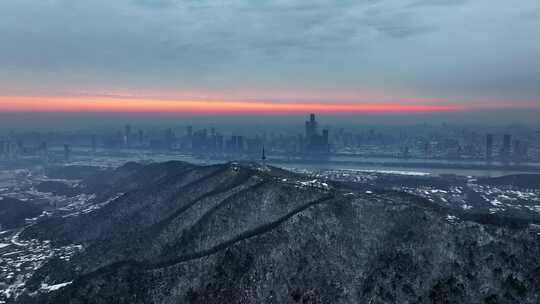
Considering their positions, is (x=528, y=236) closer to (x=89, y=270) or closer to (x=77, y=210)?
(x=89, y=270)

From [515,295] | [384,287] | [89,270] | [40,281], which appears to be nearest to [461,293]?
[515,295]

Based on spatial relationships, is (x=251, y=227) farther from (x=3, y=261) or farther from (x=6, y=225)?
(x=6, y=225)

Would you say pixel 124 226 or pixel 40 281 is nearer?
pixel 40 281

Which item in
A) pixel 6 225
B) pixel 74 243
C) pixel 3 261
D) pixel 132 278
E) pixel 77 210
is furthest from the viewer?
pixel 77 210

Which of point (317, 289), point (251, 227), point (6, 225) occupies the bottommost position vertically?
point (6, 225)

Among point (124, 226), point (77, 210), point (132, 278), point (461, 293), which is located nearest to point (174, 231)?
point (132, 278)

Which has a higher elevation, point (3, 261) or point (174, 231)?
point (174, 231)

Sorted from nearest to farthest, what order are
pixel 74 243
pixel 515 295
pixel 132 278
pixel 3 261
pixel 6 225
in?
pixel 515 295 < pixel 132 278 < pixel 3 261 < pixel 74 243 < pixel 6 225

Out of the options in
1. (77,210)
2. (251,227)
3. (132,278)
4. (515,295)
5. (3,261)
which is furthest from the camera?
(77,210)

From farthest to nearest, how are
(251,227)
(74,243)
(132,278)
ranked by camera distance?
(74,243) < (251,227) < (132,278)
